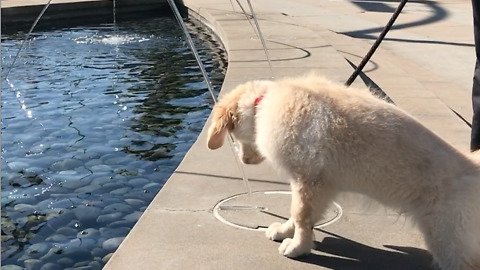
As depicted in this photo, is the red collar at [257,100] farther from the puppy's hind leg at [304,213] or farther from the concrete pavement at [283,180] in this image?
the concrete pavement at [283,180]

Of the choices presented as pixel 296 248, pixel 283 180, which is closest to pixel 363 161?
pixel 296 248

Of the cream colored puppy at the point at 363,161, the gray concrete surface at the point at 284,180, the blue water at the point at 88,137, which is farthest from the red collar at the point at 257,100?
the blue water at the point at 88,137

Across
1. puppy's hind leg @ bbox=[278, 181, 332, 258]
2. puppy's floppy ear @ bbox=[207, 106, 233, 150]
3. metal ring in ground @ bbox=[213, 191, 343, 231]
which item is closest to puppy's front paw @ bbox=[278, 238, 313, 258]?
puppy's hind leg @ bbox=[278, 181, 332, 258]

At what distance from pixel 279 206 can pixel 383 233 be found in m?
0.75

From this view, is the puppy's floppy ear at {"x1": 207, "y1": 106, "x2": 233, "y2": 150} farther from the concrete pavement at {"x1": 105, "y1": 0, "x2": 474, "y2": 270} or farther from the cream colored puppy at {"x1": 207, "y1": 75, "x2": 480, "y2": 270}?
the concrete pavement at {"x1": 105, "y1": 0, "x2": 474, "y2": 270}

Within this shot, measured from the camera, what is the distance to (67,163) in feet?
19.4

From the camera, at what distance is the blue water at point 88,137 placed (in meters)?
4.57

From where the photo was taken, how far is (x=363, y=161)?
319 cm

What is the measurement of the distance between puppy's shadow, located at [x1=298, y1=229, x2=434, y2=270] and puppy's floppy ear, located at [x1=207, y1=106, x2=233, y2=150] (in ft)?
2.64

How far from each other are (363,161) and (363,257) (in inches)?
26.2

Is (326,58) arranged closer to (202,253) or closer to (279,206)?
(279,206)

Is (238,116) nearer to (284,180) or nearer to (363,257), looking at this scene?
(284,180)

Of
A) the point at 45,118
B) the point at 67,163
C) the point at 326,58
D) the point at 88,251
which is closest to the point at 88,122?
the point at 45,118

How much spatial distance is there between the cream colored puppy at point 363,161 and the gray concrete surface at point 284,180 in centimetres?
32
